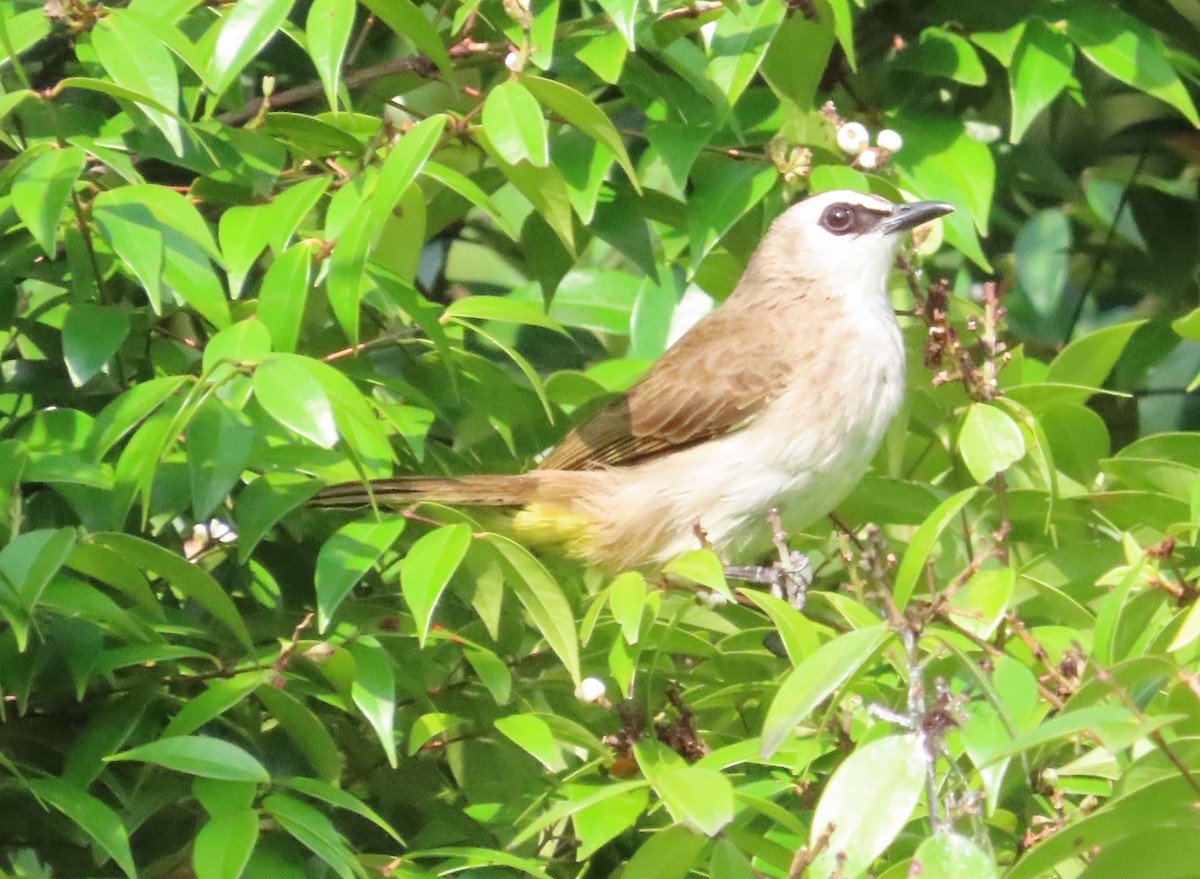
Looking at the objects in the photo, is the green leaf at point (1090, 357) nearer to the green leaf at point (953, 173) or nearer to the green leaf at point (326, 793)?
the green leaf at point (953, 173)

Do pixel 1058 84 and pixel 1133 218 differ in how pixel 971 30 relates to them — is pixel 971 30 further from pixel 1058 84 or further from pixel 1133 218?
pixel 1133 218

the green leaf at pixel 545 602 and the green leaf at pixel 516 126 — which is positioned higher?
the green leaf at pixel 516 126

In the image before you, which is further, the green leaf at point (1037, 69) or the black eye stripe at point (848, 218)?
the black eye stripe at point (848, 218)

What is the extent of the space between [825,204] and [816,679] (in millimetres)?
2149

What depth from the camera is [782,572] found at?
2.75 metres

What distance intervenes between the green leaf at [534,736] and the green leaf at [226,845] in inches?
14.7

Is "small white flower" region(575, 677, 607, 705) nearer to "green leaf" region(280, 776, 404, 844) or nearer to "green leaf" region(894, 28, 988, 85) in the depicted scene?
"green leaf" region(280, 776, 404, 844)

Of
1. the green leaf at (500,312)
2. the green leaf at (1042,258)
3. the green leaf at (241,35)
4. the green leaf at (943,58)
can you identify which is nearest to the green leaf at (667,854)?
the green leaf at (500,312)

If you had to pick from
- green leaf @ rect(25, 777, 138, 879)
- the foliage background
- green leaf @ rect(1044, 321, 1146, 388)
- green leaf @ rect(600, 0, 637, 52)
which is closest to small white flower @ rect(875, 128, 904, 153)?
the foliage background

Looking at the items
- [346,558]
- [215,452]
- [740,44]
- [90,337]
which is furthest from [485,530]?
[740,44]

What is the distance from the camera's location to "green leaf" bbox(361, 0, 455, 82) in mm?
2393

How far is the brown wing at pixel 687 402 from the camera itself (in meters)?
3.50

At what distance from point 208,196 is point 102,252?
0.67ft

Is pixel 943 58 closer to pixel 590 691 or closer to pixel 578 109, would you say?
pixel 578 109
